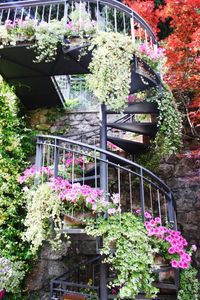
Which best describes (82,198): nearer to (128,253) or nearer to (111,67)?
(128,253)

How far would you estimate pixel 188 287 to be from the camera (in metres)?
3.38

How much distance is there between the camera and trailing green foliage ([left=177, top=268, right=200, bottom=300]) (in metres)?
3.34

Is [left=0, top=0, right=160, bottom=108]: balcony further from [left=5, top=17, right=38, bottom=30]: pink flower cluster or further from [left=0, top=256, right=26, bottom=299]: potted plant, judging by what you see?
[left=0, top=256, right=26, bottom=299]: potted plant

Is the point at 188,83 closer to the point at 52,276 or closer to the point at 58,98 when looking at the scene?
the point at 58,98

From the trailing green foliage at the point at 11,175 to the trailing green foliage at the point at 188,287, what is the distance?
2159 millimetres

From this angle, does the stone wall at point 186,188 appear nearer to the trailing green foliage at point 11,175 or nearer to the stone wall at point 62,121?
the stone wall at point 62,121

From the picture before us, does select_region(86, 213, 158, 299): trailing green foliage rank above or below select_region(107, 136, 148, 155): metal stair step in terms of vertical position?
below

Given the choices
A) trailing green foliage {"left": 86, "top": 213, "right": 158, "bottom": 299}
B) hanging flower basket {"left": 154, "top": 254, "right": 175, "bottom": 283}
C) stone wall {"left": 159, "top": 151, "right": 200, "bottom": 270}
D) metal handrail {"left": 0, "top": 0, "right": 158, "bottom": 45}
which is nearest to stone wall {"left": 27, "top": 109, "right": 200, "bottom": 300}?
stone wall {"left": 159, "top": 151, "right": 200, "bottom": 270}

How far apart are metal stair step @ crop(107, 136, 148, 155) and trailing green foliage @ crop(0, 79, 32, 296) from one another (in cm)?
159

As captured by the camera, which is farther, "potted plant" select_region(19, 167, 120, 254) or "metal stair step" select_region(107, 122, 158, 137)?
"metal stair step" select_region(107, 122, 158, 137)

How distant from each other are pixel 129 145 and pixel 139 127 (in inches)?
15.0

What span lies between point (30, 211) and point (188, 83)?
3.30 m

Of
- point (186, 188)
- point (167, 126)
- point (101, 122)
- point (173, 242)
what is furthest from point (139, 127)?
point (173, 242)

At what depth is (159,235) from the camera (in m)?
2.78
